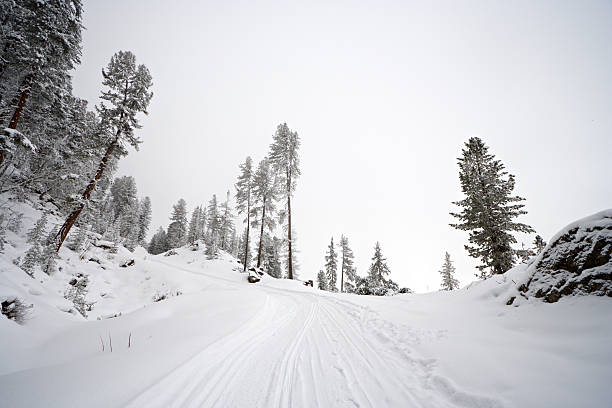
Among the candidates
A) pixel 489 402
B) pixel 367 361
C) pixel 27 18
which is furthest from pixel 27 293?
pixel 27 18

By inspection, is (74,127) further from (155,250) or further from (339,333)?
(155,250)

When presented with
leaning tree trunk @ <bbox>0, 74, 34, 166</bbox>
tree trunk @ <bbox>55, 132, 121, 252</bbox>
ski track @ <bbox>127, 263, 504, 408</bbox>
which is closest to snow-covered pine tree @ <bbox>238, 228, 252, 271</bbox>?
tree trunk @ <bbox>55, 132, 121, 252</bbox>

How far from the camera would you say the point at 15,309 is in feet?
17.9

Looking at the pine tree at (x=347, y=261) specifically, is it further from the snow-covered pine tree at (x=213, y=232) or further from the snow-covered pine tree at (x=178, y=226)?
the snow-covered pine tree at (x=178, y=226)

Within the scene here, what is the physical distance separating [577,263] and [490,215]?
33.2 feet

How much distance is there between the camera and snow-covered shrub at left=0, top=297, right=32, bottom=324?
17.4 feet

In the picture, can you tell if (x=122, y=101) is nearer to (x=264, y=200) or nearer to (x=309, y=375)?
(x=264, y=200)

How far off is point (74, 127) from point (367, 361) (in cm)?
2632

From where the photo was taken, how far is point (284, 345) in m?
4.86

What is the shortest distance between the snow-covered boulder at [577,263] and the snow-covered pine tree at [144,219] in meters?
59.7

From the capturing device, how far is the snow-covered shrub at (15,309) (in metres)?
5.31

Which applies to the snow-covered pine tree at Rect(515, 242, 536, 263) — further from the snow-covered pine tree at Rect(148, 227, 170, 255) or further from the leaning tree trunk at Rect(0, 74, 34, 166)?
the snow-covered pine tree at Rect(148, 227, 170, 255)

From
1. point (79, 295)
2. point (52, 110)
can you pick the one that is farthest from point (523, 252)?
point (52, 110)

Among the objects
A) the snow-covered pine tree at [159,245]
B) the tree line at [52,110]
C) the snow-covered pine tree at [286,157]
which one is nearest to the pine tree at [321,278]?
the snow-covered pine tree at [286,157]
